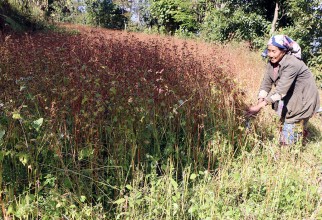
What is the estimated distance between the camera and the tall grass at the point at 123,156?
183 centimetres

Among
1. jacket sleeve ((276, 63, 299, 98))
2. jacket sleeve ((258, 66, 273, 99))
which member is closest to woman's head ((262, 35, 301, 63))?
jacket sleeve ((276, 63, 299, 98))

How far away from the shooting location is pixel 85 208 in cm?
179

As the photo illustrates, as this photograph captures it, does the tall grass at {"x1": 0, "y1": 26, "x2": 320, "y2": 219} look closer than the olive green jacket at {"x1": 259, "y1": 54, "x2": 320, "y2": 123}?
Yes

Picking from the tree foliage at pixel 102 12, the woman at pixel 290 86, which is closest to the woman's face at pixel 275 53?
the woman at pixel 290 86

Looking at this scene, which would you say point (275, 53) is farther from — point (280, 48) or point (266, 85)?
point (266, 85)

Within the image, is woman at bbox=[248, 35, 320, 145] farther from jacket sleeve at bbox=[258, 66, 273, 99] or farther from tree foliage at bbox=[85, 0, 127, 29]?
tree foliage at bbox=[85, 0, 127, 29]

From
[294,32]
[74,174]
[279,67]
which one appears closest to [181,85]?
[279,67]

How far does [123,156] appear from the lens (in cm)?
227

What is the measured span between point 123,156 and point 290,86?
185 centimetres

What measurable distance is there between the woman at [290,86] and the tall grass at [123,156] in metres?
0.31

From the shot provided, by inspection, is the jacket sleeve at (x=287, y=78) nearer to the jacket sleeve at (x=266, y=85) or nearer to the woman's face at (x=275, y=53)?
the woman's face at (x=275, y=53)

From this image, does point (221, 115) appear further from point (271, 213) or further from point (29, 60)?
point (29, 60)

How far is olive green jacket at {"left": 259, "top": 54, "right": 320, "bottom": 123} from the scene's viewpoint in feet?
8.87

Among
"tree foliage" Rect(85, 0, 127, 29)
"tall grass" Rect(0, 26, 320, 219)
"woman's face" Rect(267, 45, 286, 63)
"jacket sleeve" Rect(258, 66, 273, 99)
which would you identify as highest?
"tree foliage" Rect(85, 0, 127, 29)
